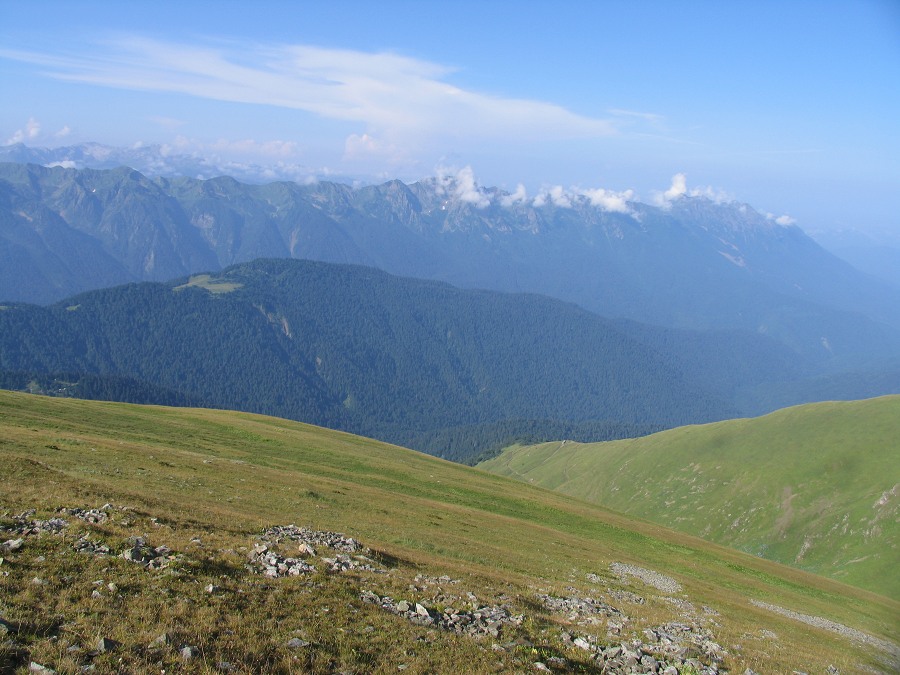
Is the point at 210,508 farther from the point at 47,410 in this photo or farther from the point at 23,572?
the point at 47,410

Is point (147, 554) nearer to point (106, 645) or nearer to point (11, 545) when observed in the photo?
point (11, 545)

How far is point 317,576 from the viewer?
806 inches

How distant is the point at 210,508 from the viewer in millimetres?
29469

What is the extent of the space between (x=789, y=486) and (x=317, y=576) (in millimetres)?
151415

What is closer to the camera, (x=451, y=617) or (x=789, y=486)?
(x=451, y=617)

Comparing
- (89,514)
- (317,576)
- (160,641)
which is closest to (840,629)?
(317,576)

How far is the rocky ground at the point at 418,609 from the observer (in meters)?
15.6

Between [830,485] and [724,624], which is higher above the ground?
[724,624]

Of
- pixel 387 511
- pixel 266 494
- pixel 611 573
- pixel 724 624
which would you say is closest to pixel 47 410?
pixel 266 494

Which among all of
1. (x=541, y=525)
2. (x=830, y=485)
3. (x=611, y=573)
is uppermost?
(x=611, y=573)

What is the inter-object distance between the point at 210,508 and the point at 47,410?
152ft

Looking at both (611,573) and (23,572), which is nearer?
(23,572)

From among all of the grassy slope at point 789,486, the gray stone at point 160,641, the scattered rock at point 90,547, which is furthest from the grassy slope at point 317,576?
the grassy slope at point 789,486

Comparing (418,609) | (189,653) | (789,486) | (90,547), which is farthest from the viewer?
(789,486)
